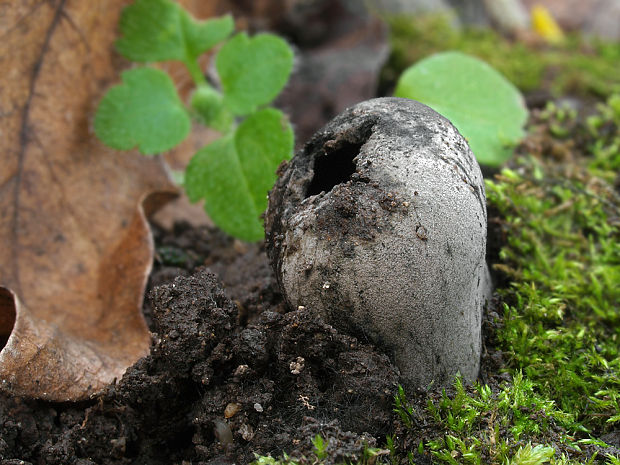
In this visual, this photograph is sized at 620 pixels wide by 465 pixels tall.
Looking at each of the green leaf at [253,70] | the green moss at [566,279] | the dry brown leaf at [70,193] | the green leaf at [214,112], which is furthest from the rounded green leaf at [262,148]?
the green moss at [566,279]

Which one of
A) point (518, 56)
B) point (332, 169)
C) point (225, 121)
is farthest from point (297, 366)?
point (518, 56)

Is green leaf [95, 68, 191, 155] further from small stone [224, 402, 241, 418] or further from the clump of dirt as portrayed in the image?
small stone [224, 402, 241, 418]

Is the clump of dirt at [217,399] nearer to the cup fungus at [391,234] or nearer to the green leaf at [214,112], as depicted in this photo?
the cup fungus at [391,234]

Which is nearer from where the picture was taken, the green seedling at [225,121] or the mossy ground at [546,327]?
the mossy ground at [546,327]

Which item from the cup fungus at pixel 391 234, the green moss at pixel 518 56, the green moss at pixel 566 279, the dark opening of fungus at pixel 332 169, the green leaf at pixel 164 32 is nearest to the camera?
the cup fungus at pixel 391 234

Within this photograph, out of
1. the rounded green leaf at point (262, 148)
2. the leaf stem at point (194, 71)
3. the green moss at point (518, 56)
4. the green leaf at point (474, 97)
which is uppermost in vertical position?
the leaf stem at point (194, 71)

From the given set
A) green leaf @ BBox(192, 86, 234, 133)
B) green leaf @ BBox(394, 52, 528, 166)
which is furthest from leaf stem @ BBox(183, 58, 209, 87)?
green leaf @ BBox(394, 52, 528, 166)
